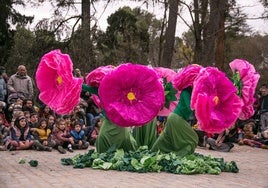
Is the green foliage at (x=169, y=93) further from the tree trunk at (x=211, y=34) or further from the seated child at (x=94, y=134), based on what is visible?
the tree trunk at (x=211, y=34)

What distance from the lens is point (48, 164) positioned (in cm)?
856

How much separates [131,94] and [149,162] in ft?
4.00

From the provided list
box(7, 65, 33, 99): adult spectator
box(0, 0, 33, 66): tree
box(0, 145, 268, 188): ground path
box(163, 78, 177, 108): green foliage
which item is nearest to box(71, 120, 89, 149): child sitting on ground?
box(7, 65, 33, 99): adult spectator

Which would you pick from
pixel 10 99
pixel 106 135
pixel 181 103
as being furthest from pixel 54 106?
pixel 10 99

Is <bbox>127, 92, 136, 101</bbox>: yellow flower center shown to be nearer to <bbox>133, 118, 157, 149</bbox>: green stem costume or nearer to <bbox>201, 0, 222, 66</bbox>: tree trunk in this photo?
<bbox>133, 118, 157, 149</bbox>: green stem costume

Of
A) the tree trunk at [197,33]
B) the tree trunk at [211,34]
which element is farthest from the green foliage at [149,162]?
the tree trunk at [197,33]

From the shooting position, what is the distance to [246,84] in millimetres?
8562

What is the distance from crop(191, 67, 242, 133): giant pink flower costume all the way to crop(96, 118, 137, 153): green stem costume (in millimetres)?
1495

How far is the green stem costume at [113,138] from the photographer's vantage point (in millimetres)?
8539

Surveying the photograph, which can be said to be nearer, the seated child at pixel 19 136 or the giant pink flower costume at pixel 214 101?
the giant pink flower costume at pixel 214 101

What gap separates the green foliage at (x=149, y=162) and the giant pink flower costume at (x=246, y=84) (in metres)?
1.06

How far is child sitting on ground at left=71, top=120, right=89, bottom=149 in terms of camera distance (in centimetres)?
1152

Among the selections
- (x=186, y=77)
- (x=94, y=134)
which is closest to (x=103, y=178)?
(x=186, y=77)

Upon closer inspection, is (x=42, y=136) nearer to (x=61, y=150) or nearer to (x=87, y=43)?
(x=61, y=150)
